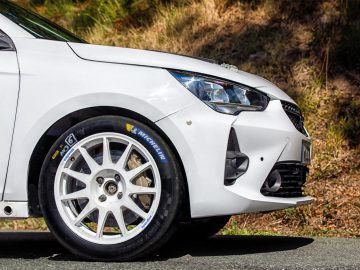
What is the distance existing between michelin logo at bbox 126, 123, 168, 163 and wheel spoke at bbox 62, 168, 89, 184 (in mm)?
359

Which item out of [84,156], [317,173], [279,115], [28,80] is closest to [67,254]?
[84,156]

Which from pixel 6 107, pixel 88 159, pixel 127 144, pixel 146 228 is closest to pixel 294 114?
pixel 127 144

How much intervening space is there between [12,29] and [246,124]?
4.89ft

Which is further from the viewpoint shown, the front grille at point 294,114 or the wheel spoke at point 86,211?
the front grille at point 294,114

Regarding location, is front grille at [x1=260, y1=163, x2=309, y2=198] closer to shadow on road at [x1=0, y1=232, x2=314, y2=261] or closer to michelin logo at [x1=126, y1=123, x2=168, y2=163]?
shadow on road at [x1=0, y1=232, x2=314, y2=261]

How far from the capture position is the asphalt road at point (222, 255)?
4883mm

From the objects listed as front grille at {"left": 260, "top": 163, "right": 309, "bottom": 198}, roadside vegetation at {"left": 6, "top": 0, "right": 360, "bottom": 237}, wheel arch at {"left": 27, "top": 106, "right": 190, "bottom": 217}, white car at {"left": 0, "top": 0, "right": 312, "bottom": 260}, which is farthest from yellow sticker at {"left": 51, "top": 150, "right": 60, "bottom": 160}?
roadside vegetation at {"left": 6, "top": 0, "right": 360, "bottom": 237}

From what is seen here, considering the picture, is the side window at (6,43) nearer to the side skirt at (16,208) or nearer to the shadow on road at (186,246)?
the side skirt at (16,208)

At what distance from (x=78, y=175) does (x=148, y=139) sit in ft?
1.48

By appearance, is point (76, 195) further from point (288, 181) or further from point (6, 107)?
point (288, 181)

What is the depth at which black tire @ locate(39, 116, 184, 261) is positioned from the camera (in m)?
4.88

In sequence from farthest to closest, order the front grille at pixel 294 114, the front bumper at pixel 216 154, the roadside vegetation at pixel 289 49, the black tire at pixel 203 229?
the roadside vegetation at pixel 289 49 → the black tire at pixel 203 229 → the front grille at pixel 294 114 → the front bumper at pixel 216 154

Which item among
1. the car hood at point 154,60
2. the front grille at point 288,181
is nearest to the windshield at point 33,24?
the car hood at point 154,60

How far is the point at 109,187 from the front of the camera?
4.96m
